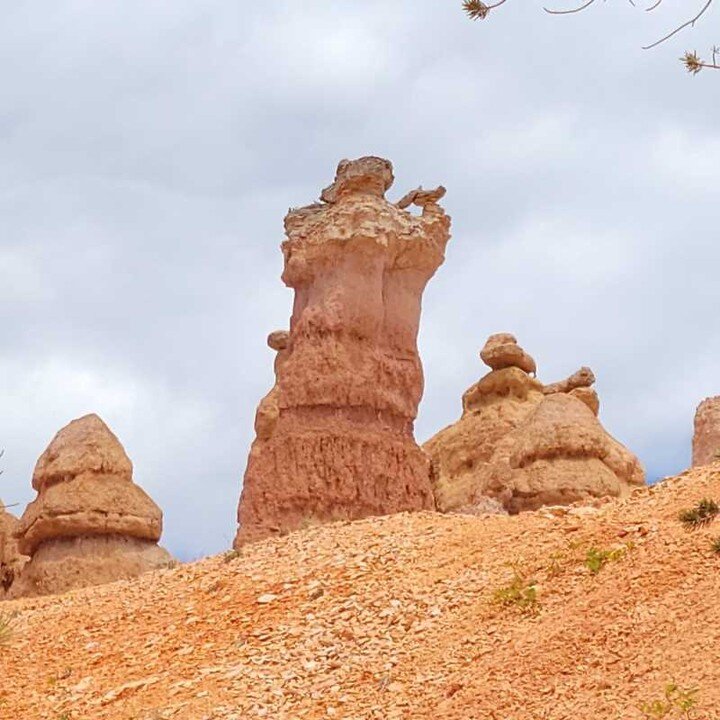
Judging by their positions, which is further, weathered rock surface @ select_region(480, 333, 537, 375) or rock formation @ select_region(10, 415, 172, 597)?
weathered rock surface @ select_region(480, 333, 537, 375)

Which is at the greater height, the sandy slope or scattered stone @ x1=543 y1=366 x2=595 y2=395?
scattered stone @ x1=543 y1=366 x2=595 y2=395

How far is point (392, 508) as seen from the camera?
24266 mm

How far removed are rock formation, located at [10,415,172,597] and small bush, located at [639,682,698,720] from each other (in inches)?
684

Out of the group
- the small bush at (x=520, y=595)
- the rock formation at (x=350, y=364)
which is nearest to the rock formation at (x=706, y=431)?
the rock formation at (x=350, y=364)

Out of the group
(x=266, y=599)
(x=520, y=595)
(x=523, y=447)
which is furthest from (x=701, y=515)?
(x=523, y=447)

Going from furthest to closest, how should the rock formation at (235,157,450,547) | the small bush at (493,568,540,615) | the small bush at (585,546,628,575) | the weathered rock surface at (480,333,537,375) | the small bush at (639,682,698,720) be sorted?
the weathered rock surface at (480,333,537,375)
the rock formation at (235,157,450,547)
the small bush at (585,546,628,575)
the small bush at (493,568,540,615)
the small bush at (639,682,698,720)

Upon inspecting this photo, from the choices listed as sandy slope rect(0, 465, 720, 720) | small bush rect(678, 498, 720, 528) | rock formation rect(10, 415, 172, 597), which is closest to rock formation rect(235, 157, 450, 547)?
rock formation rect(10, 415, 172, 597)

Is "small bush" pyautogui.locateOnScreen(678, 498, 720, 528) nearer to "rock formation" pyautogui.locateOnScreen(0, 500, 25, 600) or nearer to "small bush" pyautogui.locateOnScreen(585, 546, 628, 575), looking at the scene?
"small bush" pyautogui.locateOnScreen(585, 546, 628, 575)

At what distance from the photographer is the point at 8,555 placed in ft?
96.3

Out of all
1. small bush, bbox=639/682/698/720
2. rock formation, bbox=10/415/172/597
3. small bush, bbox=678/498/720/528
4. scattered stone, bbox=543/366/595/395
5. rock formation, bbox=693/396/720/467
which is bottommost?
small bush, bbox=639/682/698/720

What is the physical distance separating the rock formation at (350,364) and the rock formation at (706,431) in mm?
5585

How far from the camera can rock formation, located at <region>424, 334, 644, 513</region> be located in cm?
2442

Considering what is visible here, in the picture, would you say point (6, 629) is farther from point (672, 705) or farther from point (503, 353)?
point (503, 353)

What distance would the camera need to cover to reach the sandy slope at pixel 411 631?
9172mm
